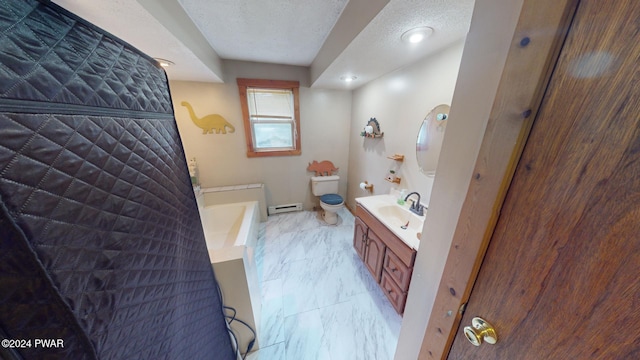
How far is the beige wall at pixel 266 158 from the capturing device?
7.94 ft

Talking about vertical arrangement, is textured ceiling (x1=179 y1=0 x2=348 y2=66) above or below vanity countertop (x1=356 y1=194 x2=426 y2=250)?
above

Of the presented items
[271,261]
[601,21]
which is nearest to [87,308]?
[601,21]

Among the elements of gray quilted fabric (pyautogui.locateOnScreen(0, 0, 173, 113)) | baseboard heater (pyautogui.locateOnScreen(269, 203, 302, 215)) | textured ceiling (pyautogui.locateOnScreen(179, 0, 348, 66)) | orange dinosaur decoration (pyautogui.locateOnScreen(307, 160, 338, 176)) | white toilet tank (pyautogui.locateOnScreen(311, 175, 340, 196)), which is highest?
textured ceiling (pyautogui.locateOnScreen(179, 0, 348, 66))

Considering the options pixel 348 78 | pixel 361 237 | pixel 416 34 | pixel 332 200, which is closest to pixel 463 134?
pixel 416 34

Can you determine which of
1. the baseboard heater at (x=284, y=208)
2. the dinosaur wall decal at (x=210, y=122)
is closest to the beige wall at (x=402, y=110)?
the baseboard heater at (x=284, y=208)

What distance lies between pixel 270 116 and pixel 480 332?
2.92m

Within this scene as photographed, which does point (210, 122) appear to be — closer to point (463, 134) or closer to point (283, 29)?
point (283, 29)

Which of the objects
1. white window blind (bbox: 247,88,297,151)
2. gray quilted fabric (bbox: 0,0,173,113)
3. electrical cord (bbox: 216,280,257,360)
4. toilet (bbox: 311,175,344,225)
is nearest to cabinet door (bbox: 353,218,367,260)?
toilet (bbox: 311,175,344,225)

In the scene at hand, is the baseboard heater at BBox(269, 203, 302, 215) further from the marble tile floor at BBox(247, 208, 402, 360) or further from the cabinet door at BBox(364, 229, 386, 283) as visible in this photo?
the cabinet door at BBox(364, 229, 386, 283)

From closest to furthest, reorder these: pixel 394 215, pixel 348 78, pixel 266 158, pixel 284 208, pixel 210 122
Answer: pixel 394 215 < pixel 348 78 < pixel 210 122 < pixel 266 158 < pixel 284 208

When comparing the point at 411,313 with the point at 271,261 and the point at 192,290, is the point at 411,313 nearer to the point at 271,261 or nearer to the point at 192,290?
the point at 192,290

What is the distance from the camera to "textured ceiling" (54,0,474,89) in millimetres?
999

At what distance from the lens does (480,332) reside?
553 mm

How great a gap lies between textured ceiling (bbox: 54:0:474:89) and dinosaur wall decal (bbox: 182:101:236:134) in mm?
438
